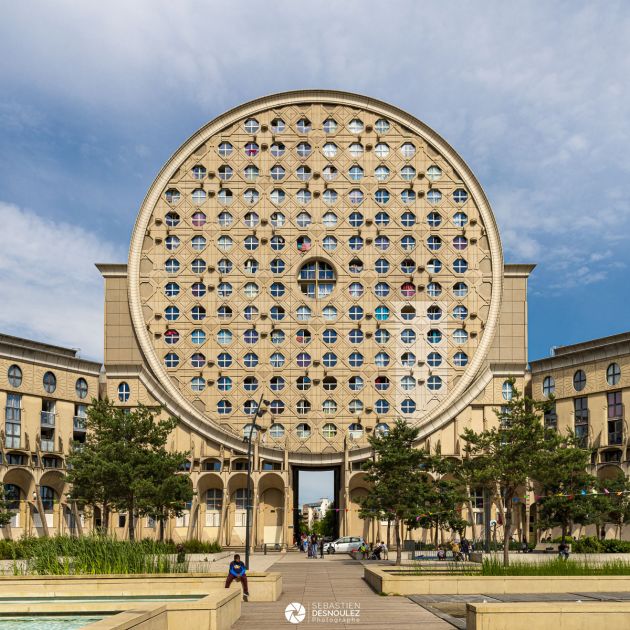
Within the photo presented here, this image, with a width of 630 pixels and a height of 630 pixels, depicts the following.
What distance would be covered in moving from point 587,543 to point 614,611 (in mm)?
29279

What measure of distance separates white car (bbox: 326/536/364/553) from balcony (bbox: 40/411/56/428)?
24392mm

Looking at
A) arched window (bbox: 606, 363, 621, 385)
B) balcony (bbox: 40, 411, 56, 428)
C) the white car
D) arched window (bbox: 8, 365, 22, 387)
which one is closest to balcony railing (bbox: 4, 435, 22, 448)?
balcony (bbox: 40, 411, 56, 428)

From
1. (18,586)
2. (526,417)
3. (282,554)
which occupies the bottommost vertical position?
(282,554)

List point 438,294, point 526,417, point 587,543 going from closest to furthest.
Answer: point 526,417
point 587,543
point 438,294

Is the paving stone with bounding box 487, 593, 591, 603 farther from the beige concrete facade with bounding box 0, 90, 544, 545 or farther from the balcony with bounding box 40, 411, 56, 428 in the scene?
the balcony with bounding box 40, 411, 56, 428

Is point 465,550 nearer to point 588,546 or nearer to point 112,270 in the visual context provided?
point 588,546

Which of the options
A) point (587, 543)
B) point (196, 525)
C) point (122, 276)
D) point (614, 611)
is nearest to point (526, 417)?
point (587, 543)

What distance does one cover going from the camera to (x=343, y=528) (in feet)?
229

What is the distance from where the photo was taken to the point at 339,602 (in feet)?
92.5

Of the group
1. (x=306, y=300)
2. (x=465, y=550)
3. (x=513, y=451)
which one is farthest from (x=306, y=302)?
(x=513, y=451)

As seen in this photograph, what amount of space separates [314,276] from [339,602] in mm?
48927

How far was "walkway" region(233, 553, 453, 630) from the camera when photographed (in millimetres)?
22703

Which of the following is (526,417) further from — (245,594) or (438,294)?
(438,294)

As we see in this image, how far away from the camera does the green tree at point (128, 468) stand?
168ft
